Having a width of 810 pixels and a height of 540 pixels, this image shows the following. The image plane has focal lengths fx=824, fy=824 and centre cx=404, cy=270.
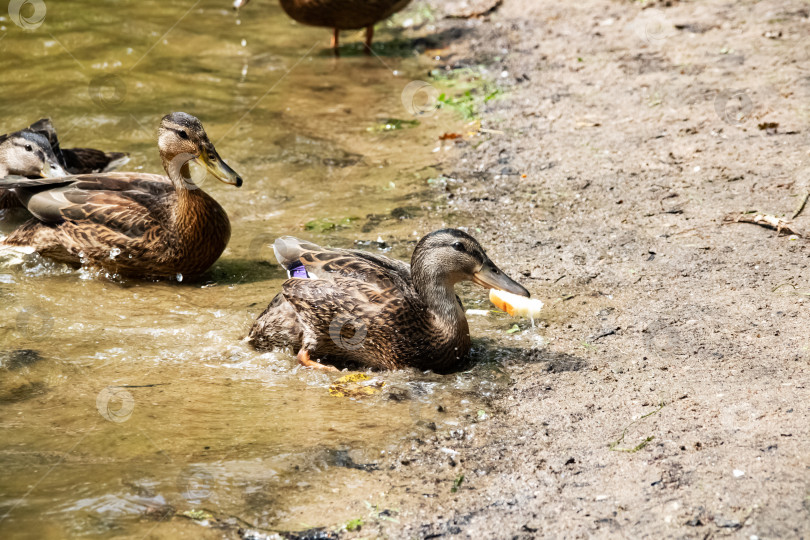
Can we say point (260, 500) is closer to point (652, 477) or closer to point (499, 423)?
point (499, 423)

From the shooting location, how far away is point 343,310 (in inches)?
198

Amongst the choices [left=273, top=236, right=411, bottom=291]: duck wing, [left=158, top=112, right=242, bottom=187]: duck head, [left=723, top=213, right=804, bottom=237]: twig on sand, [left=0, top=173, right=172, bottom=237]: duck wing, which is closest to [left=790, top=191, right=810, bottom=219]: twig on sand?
[left=723, top=213, right=804, bottom=237]: twig on sand

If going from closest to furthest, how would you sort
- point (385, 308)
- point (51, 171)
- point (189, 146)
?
point (385, 308) → point (189, 146) → point (51, 171)

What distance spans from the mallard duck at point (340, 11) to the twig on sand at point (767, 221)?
652cm

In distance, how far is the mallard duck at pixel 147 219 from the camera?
20.8 ft

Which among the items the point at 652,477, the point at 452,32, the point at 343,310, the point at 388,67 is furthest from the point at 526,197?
the point at 452,32

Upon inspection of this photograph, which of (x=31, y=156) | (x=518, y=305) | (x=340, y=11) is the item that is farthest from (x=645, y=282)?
(x=340, y=11)

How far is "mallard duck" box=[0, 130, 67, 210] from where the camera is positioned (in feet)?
23.0

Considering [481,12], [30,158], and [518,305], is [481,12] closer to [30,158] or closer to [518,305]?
[30,158]

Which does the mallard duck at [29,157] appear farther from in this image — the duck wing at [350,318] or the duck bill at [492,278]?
the duck bill at [492,278]

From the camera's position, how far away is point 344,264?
17.0ft

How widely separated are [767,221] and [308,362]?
3424mm

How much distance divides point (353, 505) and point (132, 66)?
8.16 m

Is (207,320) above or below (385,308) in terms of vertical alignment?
below
